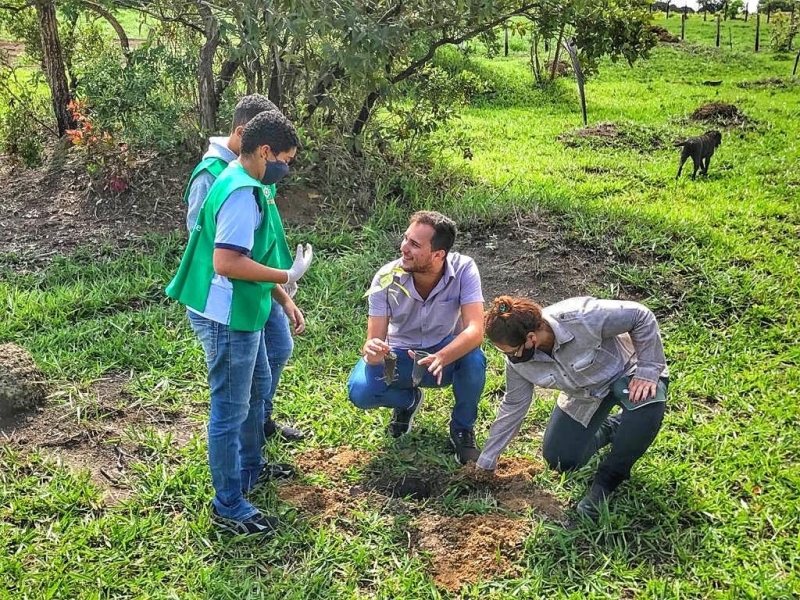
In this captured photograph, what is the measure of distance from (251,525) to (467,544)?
0.86 meters

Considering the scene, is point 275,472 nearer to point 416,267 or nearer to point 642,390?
point 416,267

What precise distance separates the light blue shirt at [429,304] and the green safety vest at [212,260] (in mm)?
743

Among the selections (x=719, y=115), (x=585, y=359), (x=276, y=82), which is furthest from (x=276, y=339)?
(x=719, y=115)

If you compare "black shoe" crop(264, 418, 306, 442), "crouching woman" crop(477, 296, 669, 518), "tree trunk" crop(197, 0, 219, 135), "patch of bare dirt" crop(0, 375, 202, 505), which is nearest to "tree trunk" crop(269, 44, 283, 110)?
"tree trunk" crop(197, 0, 219, 135)

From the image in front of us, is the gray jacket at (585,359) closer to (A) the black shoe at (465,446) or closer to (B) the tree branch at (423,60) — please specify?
(A) the black shoe at (465,446)

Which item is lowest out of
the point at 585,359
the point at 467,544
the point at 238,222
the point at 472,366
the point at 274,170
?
the point at 467,544

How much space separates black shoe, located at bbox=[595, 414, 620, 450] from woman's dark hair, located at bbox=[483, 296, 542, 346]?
766 mm

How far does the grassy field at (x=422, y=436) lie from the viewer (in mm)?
2768

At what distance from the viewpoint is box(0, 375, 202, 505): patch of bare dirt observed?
3.35m

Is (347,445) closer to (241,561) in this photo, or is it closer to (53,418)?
(241,561)

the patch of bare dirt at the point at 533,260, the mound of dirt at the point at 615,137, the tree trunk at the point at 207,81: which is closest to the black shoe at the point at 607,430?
the patch of bare dirt at the point at 533,260

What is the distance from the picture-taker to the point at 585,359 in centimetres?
303

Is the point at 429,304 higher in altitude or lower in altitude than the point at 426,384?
higher

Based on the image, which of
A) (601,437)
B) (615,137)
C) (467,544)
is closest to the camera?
(467,544)
